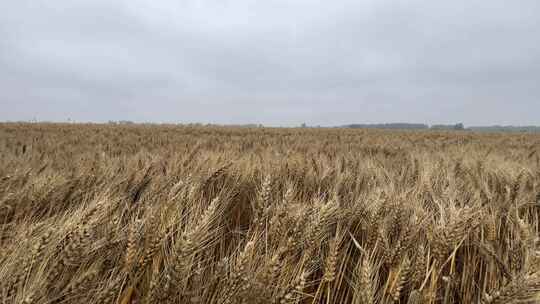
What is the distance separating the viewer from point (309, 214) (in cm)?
111

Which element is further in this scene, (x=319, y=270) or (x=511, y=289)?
(x=319, y=270)

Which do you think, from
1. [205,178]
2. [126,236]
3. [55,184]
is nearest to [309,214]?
[126,236]

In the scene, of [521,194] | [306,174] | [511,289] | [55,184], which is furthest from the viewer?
[306,174]

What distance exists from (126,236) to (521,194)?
92.5 inches

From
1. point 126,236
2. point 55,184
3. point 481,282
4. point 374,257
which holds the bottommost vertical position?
point 481,282

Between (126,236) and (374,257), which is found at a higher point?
(126,236)

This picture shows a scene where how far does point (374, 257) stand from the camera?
1.06m

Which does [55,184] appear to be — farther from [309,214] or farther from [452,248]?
[452,248]

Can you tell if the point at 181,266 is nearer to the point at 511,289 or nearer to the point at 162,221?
the point at 162,221

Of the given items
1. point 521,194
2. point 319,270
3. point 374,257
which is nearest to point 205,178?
point 319,270

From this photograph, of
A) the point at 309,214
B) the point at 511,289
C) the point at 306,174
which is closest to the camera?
the point at 511,289

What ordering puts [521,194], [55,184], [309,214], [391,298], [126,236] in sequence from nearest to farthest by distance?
[391,298], [126,236], [309,214], [55,184], [521,194]

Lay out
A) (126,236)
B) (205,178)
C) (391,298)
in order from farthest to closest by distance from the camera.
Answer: (205,178), (126,236), (391,298)

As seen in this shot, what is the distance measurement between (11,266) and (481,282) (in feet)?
5.72
